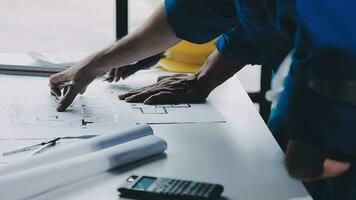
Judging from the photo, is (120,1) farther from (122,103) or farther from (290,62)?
(290,62)

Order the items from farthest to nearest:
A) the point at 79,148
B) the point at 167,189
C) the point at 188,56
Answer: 1. the point at 188,56
2. the point at 79,148
3. the point at 167,189

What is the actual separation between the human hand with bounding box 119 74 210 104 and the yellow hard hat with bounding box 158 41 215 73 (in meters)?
0.21

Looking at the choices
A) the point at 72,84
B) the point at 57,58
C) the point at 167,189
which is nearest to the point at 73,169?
the point at 167,189

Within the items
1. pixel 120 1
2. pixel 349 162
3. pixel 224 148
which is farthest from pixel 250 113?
pixel 120 1

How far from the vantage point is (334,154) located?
74 centimetres

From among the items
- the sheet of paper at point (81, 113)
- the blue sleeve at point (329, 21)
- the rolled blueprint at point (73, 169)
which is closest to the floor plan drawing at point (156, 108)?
the sheet of paper at point (81, 113)

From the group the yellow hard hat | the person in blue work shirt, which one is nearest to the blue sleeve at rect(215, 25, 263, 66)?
the person in blue work shirt

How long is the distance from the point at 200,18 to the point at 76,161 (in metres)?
0.36

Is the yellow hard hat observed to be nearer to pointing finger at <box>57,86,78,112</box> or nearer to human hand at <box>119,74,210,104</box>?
human hand at <box>119,74,210,104</box>

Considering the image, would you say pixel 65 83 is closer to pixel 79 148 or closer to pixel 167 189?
pixel 79 148

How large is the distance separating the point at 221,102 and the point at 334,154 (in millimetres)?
531

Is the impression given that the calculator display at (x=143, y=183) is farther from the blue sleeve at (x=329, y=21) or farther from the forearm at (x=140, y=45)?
the forearm at (x=140, y=45)

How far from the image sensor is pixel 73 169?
84cm

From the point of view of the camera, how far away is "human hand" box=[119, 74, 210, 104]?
1245 mm
